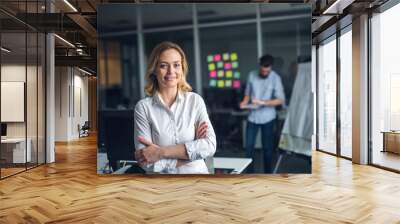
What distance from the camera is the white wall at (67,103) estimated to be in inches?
599

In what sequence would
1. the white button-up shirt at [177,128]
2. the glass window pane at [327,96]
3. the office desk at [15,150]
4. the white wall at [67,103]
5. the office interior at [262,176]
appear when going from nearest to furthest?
the office interior at [262,176]
the white button-up shirt at [177,128]
the office desk at [15,150]
the glass window pane at [327,96]
the white wall at [67,103]

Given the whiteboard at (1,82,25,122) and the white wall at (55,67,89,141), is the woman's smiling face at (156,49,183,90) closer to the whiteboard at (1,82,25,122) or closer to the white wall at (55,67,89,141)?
the whiteboard at (1,82,25,122)

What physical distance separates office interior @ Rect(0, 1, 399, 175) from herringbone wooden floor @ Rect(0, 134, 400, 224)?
81cm

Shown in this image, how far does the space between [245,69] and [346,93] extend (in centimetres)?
419

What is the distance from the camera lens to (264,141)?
6.01 m

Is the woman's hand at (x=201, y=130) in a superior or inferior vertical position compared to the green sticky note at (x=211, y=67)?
inferior

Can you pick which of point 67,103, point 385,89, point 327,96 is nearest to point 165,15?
point 385,89

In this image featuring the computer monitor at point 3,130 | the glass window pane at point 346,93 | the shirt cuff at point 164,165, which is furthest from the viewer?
the glass window pane at point 346,93

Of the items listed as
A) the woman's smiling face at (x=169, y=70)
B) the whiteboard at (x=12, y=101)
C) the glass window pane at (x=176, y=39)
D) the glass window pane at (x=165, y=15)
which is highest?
the glass window pane at (x=165, y=15)

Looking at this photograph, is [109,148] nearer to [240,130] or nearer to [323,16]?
[240,130]

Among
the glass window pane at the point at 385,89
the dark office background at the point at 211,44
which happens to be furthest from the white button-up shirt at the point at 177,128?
the glass window pane at the point at 385,89

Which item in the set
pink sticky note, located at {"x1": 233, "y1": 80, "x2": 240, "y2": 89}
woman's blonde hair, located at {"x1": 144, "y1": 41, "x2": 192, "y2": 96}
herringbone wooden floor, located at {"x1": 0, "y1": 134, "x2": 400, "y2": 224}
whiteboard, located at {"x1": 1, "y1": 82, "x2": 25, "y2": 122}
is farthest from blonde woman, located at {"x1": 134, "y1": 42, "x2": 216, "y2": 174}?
whiteboard, located at {"x1": 1, "y1": 82, "x2": 25, "y2": 122}

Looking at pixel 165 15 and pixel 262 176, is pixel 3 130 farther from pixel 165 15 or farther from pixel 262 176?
pixel 262 176

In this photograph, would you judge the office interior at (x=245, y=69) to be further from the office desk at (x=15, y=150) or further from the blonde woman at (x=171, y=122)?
the blonde woman at (x=171, y=122)
